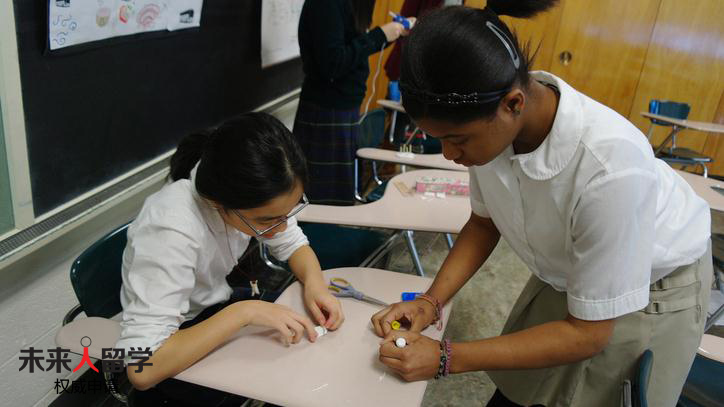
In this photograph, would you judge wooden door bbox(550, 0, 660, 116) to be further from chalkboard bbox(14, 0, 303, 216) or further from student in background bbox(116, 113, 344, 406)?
student in background bbox(116, 113, 344, 406)

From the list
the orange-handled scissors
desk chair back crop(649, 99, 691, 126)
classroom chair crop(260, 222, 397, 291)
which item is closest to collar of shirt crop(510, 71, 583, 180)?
the orange-handled scissors

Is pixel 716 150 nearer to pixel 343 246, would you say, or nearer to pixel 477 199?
pixel 343 246

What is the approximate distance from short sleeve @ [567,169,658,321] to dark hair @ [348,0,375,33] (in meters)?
1.66

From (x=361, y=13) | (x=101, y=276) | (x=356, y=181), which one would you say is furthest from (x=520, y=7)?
(x=356, y=181)

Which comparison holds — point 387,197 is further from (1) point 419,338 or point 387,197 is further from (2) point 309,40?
(1) point 419,338

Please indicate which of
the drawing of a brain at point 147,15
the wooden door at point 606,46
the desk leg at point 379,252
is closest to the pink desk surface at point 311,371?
the desk leg at point 379,252

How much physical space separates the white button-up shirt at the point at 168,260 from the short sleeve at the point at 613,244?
0.73 meters

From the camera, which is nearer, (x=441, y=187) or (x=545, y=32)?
(x=441, y=187)

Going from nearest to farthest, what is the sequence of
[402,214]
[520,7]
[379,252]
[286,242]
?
[520,7]
[286,242]
[402,214]
[379,252]

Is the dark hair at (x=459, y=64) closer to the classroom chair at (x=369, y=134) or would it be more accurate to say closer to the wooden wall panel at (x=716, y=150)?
the classroom chair at (x=369, y=134)

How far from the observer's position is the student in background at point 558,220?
2.36ft

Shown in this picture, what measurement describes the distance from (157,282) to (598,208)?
79cm

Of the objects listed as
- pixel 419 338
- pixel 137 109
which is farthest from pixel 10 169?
pixel 419 338

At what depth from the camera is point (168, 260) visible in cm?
97
